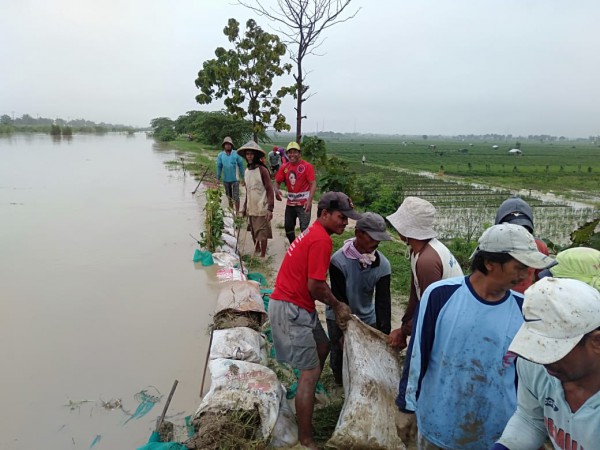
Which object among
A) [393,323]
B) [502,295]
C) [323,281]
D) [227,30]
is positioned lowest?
[393,323]

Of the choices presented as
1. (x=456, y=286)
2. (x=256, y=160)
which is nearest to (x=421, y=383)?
(x=456, y=286)

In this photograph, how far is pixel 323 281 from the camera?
2.43m

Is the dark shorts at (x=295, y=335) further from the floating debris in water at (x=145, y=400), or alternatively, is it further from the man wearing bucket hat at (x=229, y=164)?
the man wearing bucket hat at (x=229, y=164)

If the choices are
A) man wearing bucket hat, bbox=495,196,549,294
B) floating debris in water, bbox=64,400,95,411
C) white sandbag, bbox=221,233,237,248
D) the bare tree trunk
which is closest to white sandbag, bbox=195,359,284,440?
floating debris in water, bbox=64,400,95,411

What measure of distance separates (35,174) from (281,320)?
17660 millimetres

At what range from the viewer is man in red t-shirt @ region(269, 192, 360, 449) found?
249 centimetres

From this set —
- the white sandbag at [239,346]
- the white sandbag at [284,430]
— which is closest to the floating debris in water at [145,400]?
the white sandbag at [239,346]

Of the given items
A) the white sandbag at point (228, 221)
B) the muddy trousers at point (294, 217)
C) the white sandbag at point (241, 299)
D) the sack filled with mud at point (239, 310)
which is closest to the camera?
the sack filled with mud at point (239, 310)

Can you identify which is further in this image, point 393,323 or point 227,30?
point 227,30

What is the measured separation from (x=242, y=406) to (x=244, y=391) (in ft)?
0.36

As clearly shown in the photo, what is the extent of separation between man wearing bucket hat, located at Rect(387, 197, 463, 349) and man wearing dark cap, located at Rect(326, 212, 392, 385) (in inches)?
9.9

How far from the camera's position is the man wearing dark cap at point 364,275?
2.58m

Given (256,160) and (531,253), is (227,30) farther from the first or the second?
(531,253)

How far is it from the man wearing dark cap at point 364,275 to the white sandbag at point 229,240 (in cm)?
378
